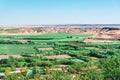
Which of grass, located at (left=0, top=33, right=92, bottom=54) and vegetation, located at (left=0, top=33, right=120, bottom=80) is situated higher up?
vegetation, located at (left=0, top=33, right=120, bottom=80)

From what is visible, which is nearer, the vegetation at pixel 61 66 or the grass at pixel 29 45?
the vegetation at pixel 61 66

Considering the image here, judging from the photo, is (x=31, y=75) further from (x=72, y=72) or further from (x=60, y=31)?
(x=60, y=31)

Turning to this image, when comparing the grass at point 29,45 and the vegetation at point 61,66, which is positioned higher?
the vegetation at point 61,66

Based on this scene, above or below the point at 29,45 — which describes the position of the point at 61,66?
above

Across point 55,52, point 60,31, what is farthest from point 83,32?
point 55,52

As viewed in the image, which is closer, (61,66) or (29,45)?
(61,66)

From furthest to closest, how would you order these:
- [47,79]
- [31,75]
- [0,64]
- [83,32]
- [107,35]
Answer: [83,32] < [107,35] < [0,64] < [31,75] < [47,79]

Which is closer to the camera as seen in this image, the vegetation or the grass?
the vegetation

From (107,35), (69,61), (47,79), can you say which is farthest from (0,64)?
(107,35)

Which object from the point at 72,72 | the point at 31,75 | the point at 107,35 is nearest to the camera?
the point at 31,75

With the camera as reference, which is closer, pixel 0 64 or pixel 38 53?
pixel 0 64
